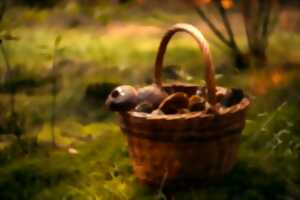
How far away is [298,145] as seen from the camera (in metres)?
3.07

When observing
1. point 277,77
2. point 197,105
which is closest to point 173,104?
point 197,105

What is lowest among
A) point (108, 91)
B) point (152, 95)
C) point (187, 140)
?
point (108, 91)

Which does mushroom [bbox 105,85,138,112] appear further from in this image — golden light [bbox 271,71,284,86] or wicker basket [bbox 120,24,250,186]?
golden light [bbox 271,71,284,86]

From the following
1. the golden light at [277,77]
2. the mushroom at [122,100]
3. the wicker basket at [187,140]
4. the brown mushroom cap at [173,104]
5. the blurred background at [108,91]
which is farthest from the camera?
the golden light at [277,77]

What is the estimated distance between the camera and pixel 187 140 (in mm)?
2500

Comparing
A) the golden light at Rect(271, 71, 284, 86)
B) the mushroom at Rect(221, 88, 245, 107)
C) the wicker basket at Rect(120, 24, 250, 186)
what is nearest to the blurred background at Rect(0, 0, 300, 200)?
the golden light at Rect(271, 71, 284, 86)

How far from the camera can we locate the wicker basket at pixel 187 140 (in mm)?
2473

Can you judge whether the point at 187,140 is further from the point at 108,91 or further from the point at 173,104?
the point at 108,91

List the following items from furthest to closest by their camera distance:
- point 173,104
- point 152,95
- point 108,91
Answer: point 108,91, point 152,95, point 173,104

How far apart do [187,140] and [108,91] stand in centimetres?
218

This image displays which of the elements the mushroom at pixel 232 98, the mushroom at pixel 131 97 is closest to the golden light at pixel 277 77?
the mushroom at pixel 232 98

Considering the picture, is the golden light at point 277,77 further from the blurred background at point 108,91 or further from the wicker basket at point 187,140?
the wicker basket at point 187,140

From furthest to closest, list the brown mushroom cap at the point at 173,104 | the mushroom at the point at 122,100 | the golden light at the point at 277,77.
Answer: the golden light at the point at 277,77, the brown mushroom cap at the point at 173,104, the mushroom at the point at 122,100

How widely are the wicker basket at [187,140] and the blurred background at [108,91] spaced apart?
0.41 ft
